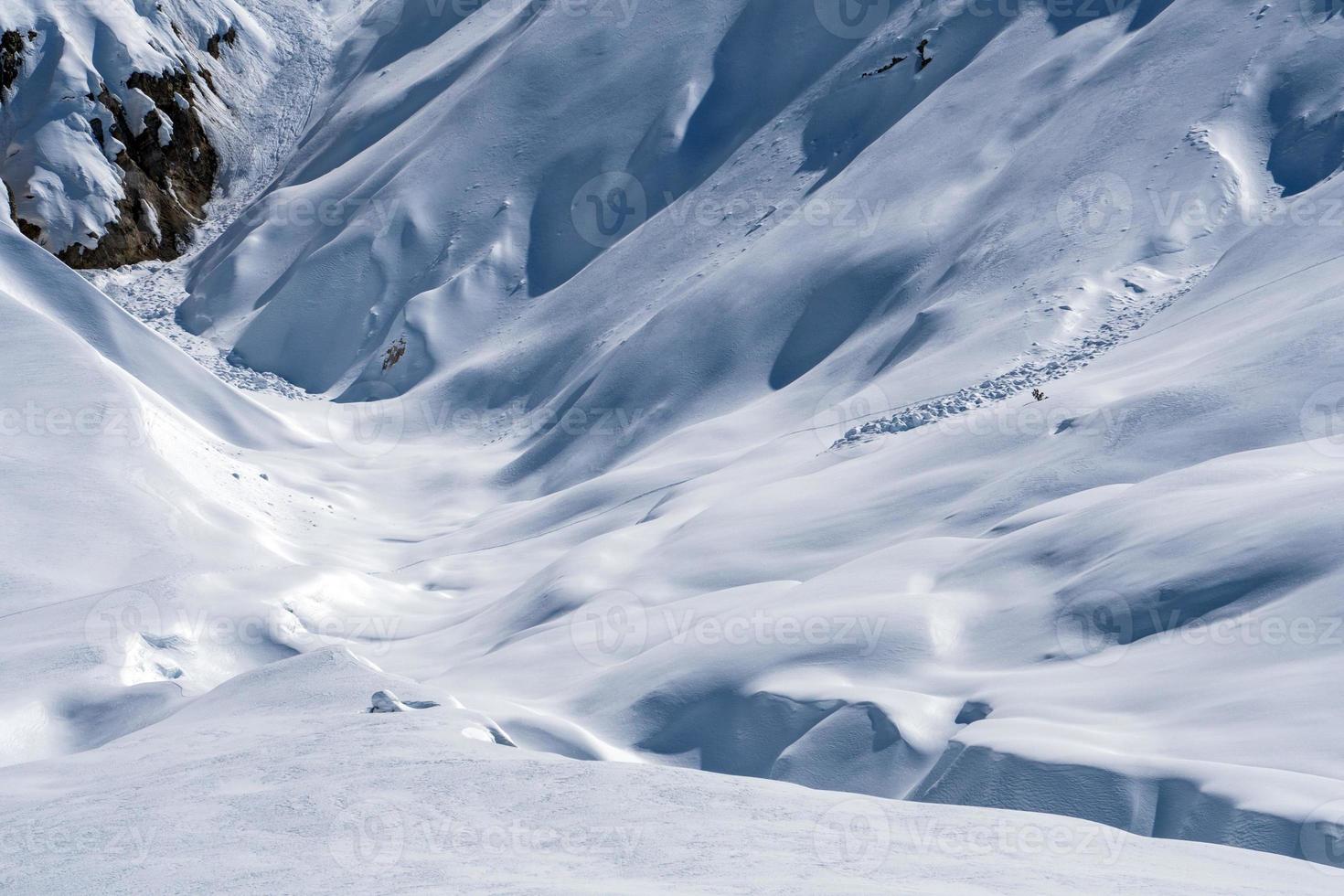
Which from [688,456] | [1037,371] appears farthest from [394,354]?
[1037,371]

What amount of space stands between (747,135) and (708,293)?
6.41 meters

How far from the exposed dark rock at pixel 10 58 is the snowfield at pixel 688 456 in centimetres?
22

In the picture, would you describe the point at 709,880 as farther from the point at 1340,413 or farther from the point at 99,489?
the point at 99,489

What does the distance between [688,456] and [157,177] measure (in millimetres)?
22046

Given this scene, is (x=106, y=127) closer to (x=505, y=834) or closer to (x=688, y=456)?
(x=688, y=456)

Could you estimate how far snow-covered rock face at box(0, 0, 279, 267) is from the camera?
1308 inches

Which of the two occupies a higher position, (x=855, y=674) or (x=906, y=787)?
(x=855, y=674)

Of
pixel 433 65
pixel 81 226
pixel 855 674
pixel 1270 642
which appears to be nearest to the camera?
pixel 1270 642

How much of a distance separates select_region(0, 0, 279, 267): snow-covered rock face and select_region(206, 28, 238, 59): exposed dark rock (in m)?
0.65

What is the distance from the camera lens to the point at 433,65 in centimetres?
3666

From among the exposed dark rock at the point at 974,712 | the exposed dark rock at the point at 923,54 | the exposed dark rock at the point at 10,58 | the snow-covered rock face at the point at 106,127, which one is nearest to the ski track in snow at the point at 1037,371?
the exposed dark rock at the point at 974,712

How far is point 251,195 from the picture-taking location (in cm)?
3678

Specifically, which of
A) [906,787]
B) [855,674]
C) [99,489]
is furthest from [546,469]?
[906,787]

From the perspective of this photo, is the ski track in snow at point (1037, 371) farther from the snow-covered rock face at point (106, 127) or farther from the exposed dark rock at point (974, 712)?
the snow-covered rock face at point (106, 127)
